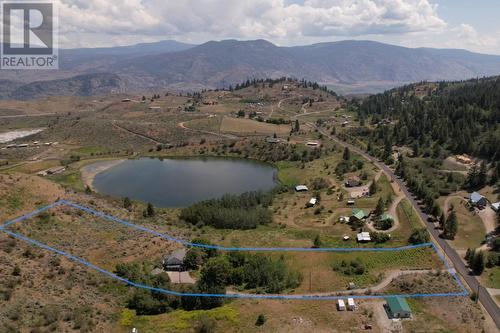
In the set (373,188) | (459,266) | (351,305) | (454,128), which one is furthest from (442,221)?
(454,128)

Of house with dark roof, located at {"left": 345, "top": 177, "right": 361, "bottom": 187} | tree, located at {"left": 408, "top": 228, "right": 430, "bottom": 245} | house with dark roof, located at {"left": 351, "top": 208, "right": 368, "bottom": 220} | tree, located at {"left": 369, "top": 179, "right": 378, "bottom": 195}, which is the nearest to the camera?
tree, located at {"left": 408, "top": 228, "right": 430, "bottom": 245}

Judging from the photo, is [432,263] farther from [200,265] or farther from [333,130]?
[333,130]

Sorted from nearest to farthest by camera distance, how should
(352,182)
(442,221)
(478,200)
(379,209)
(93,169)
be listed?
(442,221), (379,209), (478,200), (352,182), (93,169)

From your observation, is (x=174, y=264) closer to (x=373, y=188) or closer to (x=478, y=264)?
(x=478, y=264)

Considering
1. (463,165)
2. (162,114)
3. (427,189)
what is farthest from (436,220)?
(162,114)

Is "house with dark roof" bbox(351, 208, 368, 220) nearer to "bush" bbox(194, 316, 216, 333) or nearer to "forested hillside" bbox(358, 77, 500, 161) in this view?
"bush" bbox(194, 316, 216, 333)

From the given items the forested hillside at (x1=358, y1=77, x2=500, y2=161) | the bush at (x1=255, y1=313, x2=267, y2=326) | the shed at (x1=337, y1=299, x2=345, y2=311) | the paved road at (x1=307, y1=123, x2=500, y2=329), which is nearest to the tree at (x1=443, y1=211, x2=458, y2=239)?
the paved road at (x1=307, y1=123, x2=500, y2=329)
